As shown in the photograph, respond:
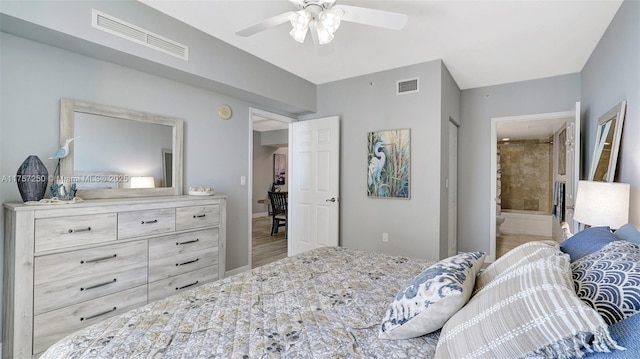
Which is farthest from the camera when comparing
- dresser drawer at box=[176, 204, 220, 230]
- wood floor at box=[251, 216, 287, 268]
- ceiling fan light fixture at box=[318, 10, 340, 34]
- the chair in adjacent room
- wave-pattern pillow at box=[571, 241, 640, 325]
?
the chair in adjacent room

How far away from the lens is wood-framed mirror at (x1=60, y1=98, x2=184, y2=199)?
92.3 inches

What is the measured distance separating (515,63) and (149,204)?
407cm

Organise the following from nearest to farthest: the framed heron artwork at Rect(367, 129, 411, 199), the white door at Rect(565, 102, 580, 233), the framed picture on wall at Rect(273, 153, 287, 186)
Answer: the white door at Rect(565, 102, 580, 233) < the framed heron artwork at Rect(367, 129, 411, 199) < the framed picture on wall at Rect(273, 153, 287, 186)

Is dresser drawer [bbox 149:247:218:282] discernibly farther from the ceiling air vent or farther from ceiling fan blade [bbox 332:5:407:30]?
the ceiling air vent

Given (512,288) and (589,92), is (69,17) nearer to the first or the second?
(512,288)

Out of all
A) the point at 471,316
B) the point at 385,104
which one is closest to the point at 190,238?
the point at 471,316

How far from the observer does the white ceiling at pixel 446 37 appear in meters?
2.34

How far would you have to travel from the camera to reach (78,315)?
2.00 meters

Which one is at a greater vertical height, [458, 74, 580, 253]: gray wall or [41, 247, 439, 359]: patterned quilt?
[458, 74, 580, 253]: gray wall

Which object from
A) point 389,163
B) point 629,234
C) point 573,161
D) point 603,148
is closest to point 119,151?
point 389,163

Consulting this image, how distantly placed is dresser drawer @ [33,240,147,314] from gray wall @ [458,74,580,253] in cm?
412

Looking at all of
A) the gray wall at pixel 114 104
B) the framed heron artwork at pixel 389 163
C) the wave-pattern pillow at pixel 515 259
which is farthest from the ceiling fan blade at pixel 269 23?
the framed heron artwork at pixel 389 163

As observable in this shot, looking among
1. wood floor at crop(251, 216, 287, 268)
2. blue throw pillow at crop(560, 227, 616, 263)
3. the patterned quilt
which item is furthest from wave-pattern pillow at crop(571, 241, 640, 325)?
wood floor at crop(251, 216, 287, 268)

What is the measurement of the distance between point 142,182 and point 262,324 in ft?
7.24
